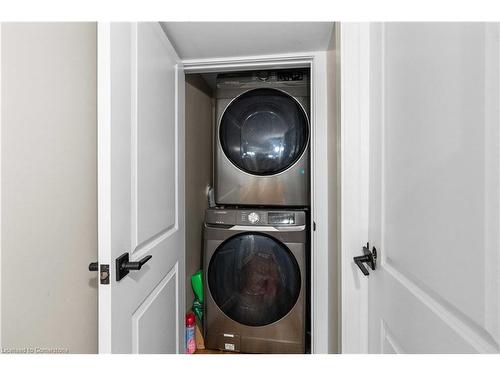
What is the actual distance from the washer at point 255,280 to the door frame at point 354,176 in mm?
563

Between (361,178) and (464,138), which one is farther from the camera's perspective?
(361,178)

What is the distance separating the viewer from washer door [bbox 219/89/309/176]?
1.58 meters

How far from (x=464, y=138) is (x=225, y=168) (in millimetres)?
1360

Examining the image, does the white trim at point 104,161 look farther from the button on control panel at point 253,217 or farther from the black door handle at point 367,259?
the button on control panel at point 253,217

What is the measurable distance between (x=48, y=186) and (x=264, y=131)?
124 centimetres

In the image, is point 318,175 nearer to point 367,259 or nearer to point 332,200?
point 332,200

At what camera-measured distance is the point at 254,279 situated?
152cm

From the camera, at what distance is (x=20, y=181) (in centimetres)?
55

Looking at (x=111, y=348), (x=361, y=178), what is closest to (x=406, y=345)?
(x=361, y=178)

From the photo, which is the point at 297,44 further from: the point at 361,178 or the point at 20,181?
the point at 20,181

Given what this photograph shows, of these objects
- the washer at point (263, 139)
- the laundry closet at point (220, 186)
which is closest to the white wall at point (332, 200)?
the laundry closet at point (220, 186)

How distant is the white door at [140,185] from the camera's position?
24.8 inches

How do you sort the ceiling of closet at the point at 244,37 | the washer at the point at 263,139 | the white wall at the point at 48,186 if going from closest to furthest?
the white wall at the point at 48,186, the ceiling of closet at the point at 244,37, the washer at the point at 263,139

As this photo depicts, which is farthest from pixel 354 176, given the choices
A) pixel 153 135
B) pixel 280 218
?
pixel 153 135
